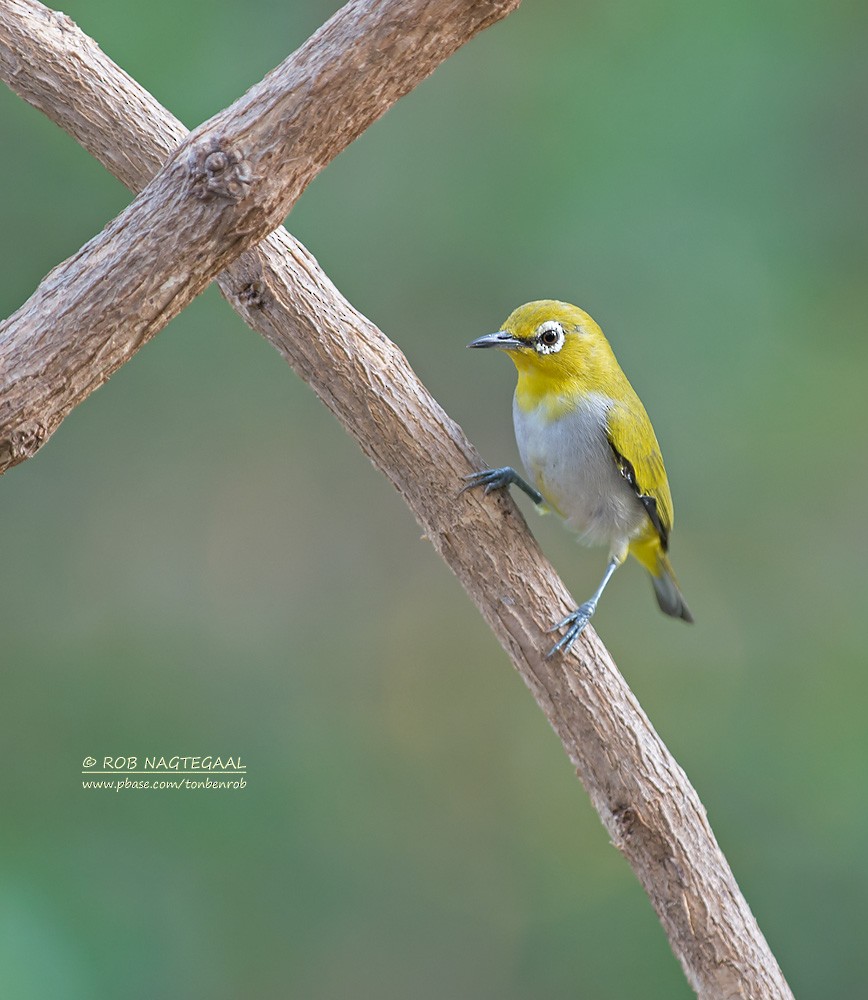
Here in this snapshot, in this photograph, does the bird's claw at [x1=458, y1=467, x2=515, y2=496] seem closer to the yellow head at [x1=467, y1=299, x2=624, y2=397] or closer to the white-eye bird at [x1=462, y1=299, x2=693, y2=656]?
the white-eye bird at [x1=462, y1=299, x2=693, y2=656]

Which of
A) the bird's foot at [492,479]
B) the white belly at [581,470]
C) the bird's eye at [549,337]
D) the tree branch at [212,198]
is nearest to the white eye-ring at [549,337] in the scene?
the bird's eye at [549,337]

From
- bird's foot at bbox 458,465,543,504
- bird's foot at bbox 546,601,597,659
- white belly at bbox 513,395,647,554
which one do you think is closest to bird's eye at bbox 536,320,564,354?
white belly at bbox 513,395,647,554

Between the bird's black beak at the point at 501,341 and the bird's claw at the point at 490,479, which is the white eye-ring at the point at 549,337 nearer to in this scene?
the bird's black beak at the point at 501,341

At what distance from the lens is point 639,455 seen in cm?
252

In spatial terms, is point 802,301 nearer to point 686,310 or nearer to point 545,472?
point 686,310

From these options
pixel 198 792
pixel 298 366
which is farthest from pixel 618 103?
pixel 198 792

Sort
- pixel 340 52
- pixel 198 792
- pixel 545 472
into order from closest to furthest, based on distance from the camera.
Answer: pixel 340 52
pixel 545 472
pixel 198 792

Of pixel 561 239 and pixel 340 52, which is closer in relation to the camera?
pixel 340 52

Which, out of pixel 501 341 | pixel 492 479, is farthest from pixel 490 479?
pixel 501 341

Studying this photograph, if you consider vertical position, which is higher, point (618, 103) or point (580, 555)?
point (618, 103)

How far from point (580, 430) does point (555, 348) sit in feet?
0.61

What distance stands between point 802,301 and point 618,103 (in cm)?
86

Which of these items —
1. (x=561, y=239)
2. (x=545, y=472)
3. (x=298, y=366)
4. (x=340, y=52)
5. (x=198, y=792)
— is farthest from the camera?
(x=561, y=239)

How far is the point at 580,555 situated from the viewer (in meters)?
3.57
